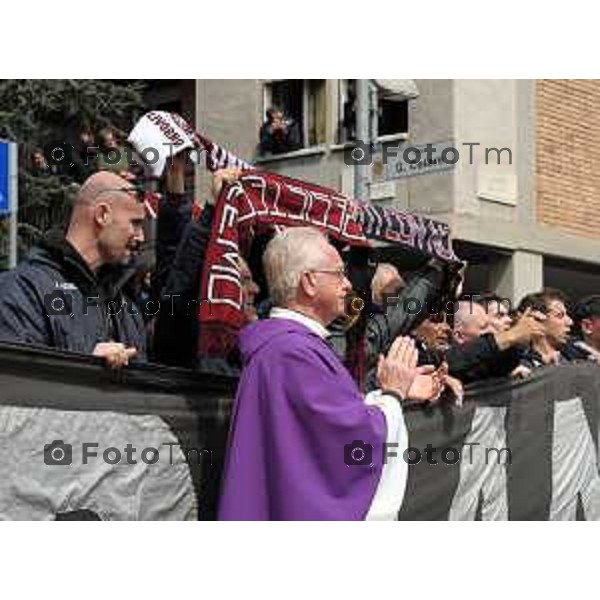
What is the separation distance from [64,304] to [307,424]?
0.98m

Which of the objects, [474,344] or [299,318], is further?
[474,344]

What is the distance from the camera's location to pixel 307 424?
13.8 feet

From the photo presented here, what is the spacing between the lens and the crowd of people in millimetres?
4223

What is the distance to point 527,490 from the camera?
21.1ft

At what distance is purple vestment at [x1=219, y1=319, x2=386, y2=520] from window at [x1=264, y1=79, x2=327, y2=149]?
1480 centimetres

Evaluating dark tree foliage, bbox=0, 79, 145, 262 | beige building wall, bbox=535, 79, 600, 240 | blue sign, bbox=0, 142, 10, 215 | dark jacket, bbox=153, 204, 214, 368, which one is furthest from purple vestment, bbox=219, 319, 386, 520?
beige building wall, bbox=535, 79, 600, 240

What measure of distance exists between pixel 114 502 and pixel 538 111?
14874mm

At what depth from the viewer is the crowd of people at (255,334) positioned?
13.9 ft

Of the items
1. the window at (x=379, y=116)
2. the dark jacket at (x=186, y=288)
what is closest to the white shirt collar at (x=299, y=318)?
the dark jacket at (x=186, y=288)

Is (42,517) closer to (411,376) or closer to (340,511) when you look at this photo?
(340,511)

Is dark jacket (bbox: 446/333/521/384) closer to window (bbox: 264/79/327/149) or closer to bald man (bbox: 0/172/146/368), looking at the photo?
bald man (bbox: 0/172/146/368)

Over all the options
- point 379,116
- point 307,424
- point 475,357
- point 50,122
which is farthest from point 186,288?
point 379,116

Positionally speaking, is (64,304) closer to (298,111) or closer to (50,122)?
(50,122)

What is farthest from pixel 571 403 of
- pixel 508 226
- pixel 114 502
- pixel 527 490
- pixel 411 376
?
pixel 508 226
